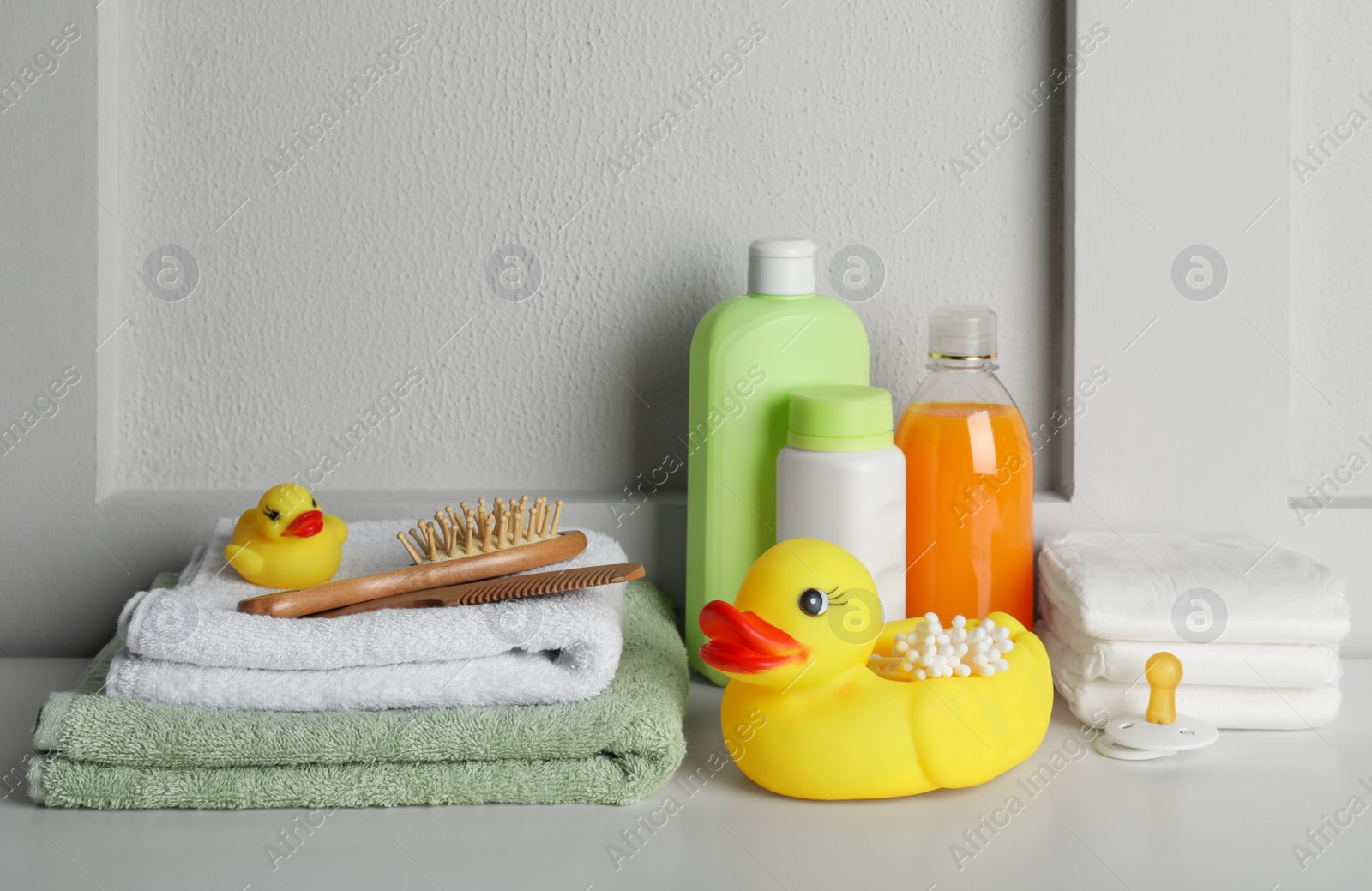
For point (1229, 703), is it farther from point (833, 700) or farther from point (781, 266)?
point (781, 266)

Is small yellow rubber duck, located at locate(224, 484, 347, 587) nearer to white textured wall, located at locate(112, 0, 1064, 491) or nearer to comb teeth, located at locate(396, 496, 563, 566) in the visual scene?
comb teeth, located at locate(396, 496, 563, 566)

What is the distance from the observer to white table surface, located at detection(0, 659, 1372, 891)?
1.91 feet

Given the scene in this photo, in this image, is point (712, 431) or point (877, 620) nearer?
point (877, 620)

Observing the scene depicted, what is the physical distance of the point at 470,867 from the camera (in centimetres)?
59

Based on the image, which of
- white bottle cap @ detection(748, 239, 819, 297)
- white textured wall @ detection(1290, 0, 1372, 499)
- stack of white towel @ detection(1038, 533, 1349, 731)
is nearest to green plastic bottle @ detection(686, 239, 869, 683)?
white bottle cap @ detection(748, 239, 819, 297)

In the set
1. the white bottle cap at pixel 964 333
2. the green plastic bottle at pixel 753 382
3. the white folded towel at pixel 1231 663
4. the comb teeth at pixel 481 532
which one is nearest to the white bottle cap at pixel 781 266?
the green plastic bottle at pixel 753 382

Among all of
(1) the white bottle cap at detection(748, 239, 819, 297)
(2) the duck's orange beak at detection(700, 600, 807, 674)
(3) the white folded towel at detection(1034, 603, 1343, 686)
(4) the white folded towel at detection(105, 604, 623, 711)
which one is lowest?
(3) the white folded towel at detection(1034, 603, 1343, 686)

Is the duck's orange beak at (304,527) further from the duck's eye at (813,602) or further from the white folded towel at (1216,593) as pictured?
the white folded towel at (1216,593)

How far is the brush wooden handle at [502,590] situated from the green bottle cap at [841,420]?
162 mm

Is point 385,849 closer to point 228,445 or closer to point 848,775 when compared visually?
point 848,775

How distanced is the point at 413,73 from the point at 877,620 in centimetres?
57

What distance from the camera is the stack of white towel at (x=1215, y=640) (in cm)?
75

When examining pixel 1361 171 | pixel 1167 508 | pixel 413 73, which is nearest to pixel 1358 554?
pixel 1167 508

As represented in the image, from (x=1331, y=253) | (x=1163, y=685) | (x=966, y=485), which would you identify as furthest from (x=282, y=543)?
(x=1331, y=253)
